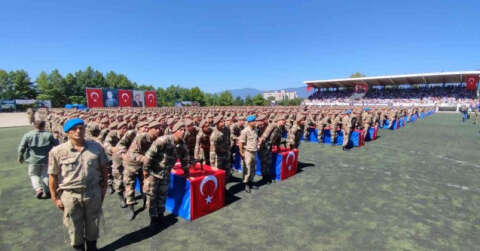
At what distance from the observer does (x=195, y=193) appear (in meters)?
4.44

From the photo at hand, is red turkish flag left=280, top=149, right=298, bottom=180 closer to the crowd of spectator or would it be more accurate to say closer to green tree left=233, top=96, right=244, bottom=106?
the crowd of spectator

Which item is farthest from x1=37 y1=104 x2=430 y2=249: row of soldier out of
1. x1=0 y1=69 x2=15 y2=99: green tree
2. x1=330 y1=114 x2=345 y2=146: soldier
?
x1=0 y1=69 x2=15 y2=99: green tree

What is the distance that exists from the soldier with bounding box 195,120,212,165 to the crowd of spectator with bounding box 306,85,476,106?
51872 millimetres

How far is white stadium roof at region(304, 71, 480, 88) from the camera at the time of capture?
4190cm

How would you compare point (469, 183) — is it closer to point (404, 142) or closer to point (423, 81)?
point (404, 142)

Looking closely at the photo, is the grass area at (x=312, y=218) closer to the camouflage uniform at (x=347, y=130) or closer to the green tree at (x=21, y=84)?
the camouflage uniform at (x=347, y=130)

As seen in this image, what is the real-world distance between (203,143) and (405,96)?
58719 millimetres

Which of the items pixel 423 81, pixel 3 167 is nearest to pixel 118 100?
pixel 3 167

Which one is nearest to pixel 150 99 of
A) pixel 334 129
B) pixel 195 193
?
pixel 334 129

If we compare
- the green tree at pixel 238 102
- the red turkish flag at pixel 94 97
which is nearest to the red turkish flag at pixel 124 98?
the red turkish flag at pixel 94 97

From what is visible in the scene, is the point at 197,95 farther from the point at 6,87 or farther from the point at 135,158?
the point at 135,158

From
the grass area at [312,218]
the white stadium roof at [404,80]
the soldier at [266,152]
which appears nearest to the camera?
the grass area at [312,218]

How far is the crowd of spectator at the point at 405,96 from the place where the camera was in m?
44.1

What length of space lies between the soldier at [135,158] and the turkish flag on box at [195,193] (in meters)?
0.72
